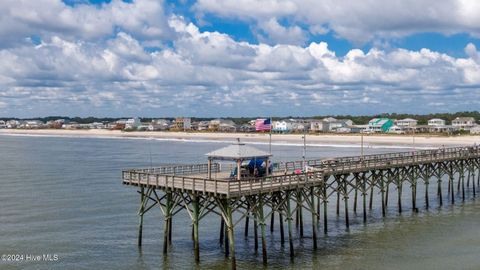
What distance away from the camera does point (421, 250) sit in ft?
90.0

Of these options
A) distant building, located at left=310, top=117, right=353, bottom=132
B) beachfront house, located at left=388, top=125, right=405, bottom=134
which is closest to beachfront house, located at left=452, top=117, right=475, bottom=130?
beachfront house, located at left=388, top=125, right=405, bottom=134

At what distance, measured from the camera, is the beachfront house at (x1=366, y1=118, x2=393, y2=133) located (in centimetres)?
15188

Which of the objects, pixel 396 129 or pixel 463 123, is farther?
pixel 463 123

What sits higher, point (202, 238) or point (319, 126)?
point (319, 126)

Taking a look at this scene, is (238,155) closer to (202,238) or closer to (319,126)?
(202,238)

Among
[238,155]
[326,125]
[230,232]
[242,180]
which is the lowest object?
[230,232]

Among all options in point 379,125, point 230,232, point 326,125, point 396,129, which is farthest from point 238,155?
point 326,125

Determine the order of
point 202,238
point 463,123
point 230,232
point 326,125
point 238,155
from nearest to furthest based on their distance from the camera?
point 230,232, point 238,155, point 202,238, point 463,123, point 326,125

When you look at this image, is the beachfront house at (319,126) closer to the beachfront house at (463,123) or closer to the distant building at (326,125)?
the distant building at (326,125)

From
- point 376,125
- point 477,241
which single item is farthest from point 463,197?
point 376,125

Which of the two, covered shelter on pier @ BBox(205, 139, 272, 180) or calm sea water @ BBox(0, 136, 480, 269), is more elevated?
covered shelter on pier @ BBox(205, 139, 272, 180)

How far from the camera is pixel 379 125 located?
510 ft

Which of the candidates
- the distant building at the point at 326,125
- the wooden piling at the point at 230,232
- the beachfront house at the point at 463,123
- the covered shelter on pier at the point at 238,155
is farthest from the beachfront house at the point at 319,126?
the wooden piling at the point at 230,232

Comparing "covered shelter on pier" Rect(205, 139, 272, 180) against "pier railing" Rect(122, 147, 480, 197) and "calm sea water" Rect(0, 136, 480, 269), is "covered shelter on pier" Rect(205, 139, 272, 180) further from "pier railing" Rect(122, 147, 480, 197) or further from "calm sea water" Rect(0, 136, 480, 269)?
"calm sea water" Rect(0, 136, 480, 269)
